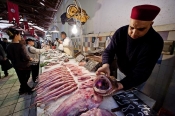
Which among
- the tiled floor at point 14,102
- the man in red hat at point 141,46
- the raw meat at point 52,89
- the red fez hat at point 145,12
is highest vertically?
the red fez hat at point 145,12

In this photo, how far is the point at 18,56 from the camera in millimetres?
2898

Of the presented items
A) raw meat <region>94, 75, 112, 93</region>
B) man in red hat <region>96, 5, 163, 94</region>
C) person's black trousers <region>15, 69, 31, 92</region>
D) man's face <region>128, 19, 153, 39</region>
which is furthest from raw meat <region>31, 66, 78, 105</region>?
person's black trousers <region>15, 69, 31, 92</region>

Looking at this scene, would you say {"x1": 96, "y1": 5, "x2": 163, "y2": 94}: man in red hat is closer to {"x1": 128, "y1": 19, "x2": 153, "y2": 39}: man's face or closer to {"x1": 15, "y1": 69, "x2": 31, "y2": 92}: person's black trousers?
{"x1": 128, "y1": 19, "x2": 153, "y2": 39}: man's face

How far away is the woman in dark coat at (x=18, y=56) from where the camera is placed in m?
2.73

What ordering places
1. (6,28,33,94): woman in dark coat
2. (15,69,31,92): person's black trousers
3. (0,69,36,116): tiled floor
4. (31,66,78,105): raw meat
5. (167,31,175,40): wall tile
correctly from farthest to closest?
(15,69,31,92): person's black trousers
(6,28,33,94): woman in dark coat
(0,69,36,116): tiled floor
(167,31,175,40): wall tile
(31,66,78,105): raw meat

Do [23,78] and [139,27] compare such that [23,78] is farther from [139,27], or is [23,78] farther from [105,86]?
[139,27]

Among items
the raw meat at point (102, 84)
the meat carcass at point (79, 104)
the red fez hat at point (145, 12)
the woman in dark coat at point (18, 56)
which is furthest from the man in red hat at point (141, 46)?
the woman in dark coat at point (18, 56)

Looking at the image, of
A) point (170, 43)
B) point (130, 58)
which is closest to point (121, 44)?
point (130, 58)

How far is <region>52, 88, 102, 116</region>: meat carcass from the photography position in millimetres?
898

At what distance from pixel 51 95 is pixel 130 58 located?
129 cm

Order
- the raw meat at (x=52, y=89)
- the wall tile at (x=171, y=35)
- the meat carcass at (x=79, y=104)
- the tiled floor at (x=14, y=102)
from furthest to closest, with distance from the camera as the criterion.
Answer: the tiled floor at (x=14, y=102) → the wall tile at (x=171, y=35) → the raw meat at (x=52, y=89) → the meat carcass at (x=79, y=104)

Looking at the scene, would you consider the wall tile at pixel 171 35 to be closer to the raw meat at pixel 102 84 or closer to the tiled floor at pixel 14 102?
the raw meat at pixel 102 84

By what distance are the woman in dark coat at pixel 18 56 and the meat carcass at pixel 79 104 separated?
2773mm

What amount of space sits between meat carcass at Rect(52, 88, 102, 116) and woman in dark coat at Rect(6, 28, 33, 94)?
277 centimetres
